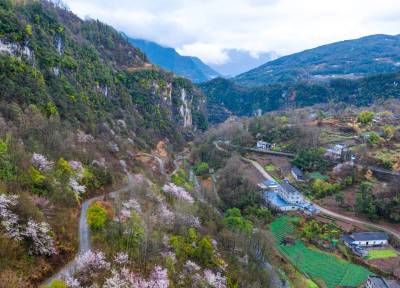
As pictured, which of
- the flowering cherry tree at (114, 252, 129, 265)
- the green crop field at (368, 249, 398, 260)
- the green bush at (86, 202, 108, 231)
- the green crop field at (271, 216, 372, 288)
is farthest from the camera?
the green crop field at (368, 249, 398, 260)

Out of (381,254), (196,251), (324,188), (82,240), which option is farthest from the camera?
(324,188)

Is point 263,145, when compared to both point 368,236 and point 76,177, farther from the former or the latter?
point 76,177

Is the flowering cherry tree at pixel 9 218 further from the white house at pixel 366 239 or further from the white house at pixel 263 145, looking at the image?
the white house at pixel 263 145

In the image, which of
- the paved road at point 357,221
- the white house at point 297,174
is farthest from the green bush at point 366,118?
the paved road at point 357,221

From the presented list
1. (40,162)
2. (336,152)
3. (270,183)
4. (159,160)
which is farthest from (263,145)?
(40,162)

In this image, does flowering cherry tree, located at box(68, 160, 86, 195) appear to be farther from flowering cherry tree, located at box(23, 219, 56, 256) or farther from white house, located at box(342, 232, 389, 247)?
white house, located at box(342, 232, 389, 247)

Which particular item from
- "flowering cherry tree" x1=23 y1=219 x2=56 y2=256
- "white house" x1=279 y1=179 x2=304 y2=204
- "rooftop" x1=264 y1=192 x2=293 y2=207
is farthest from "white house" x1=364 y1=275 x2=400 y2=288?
"flowering cherry tree" x1=23 y1=219 x2=56 y2=256
